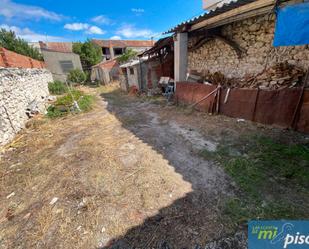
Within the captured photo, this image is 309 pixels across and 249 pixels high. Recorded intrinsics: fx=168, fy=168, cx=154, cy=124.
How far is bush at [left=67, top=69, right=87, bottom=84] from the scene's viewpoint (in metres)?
20.5

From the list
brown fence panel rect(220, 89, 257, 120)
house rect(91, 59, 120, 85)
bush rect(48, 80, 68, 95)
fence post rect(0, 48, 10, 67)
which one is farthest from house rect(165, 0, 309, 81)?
house rect(91, 59, 120, 85)

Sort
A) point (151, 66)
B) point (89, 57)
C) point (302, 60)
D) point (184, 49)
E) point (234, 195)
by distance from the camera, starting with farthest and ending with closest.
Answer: point (89, 57), point (151, 66), point (184, 49), point (302, 60), point (234, 195)

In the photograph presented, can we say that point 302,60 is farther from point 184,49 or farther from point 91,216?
point 91,216

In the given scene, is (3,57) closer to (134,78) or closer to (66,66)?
(134,78)

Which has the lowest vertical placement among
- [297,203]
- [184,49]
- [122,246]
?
[122,246]

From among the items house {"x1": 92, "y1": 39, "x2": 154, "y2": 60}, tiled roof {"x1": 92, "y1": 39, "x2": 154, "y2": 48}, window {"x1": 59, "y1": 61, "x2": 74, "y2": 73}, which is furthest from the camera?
house {"x1": 92, "y1": 39, "x2": 154, "y2": 60}

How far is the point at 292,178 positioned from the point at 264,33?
4.71 m

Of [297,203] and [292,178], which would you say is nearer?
[297,203]

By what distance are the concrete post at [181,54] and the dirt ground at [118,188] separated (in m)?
3.55

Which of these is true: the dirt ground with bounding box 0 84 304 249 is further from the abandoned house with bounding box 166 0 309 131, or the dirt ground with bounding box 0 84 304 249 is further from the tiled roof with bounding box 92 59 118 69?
the tiled roof with bounding box 92 59 118 69

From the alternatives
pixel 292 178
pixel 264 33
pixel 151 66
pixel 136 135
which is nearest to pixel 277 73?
pixel 264 33

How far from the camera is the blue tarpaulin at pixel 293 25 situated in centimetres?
355

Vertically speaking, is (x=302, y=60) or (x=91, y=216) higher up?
(x=302, y=60)

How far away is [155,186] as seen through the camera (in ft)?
9.34
